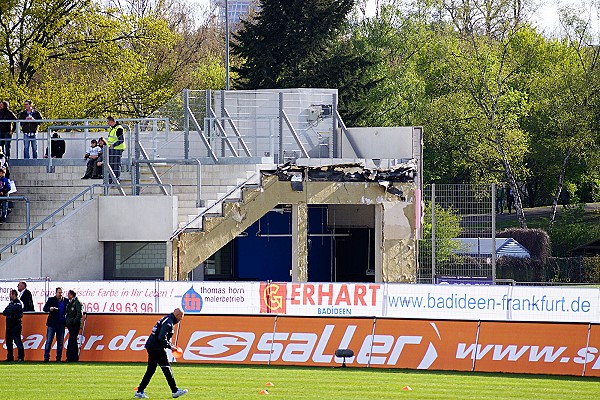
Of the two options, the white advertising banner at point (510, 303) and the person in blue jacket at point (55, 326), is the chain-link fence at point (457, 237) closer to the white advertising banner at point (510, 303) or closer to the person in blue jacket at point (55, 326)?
the white advertising banner at point (510, 303)

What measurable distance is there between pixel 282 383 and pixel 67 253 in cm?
1308

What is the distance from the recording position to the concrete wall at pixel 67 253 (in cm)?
3036

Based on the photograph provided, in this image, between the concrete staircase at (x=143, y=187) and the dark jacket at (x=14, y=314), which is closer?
the dark jacket at (x=14, y=314)

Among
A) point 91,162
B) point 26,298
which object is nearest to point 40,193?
Result: point 91,162

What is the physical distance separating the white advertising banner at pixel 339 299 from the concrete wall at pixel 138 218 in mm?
4409

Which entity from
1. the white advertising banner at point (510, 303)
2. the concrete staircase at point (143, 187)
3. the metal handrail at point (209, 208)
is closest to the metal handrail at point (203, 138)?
the concrete staircase at point (143, 187)

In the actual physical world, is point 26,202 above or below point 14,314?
above

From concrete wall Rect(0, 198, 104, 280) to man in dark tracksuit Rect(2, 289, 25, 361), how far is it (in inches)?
219

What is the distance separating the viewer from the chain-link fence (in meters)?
33.9

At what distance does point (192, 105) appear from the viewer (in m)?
35.9

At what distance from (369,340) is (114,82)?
3013 centimetres

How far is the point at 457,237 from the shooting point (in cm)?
3538

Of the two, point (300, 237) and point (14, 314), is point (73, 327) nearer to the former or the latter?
point (14, 314)

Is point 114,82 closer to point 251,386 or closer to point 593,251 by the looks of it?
point 593,251
